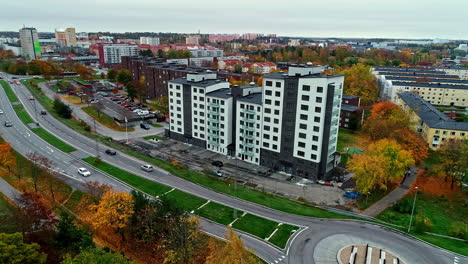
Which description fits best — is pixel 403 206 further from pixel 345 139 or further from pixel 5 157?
pixel 5 157

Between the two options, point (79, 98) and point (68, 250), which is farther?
point (79, 98)

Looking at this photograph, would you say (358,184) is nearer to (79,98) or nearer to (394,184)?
(394,184)

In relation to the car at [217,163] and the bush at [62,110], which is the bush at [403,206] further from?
the bush at [62,110]

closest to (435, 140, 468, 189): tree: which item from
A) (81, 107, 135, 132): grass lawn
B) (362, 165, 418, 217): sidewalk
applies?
(362, 165, 418, 217): sidewalk

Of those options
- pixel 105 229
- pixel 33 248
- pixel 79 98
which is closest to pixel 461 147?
pixel 105 229

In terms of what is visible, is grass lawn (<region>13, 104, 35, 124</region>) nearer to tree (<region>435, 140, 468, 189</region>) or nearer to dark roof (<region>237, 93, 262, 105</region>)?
dark roof (<region>237, 93, 262, 105</region>)

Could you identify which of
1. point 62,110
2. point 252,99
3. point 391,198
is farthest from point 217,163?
point 62,110

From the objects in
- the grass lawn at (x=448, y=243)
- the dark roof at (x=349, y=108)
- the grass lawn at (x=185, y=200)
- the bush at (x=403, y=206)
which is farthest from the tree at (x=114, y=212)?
the dark roof at (x=349, y=108)
